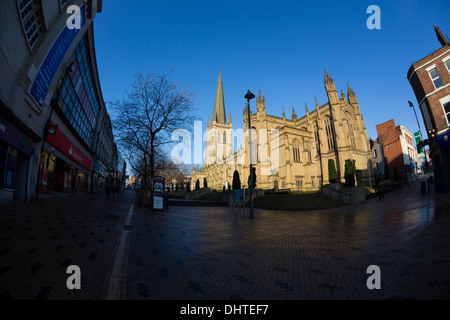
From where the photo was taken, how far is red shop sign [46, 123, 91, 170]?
544 inches

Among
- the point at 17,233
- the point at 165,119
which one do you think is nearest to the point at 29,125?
the point at 165,119

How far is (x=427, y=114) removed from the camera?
17.4 meters

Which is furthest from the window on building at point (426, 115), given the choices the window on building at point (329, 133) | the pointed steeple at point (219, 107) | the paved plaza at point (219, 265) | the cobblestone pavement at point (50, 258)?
the pointed steeple at point (219, 107)

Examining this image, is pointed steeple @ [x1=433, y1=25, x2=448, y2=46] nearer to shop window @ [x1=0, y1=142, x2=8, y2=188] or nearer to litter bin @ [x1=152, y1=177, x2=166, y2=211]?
litter bin @ [x1=152, y1=177, x2=166, y2=211]

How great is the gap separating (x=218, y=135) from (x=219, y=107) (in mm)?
13452

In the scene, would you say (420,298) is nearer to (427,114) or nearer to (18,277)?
(18,277)

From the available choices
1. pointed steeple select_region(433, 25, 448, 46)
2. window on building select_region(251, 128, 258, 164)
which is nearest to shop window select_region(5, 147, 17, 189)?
pointed steeple select_region(433, 25, 448, 46)

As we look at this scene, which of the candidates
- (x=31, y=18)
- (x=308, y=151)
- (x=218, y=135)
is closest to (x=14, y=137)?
(x=31, y=18)

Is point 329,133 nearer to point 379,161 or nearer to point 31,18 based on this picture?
point 379,161

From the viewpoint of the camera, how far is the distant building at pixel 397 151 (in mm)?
37469

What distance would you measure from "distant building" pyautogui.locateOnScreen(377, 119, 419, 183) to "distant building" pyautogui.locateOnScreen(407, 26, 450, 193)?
2379 cm

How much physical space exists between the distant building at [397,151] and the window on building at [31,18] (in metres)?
51.3

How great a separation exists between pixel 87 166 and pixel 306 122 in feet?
161

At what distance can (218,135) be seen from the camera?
7900 cm
